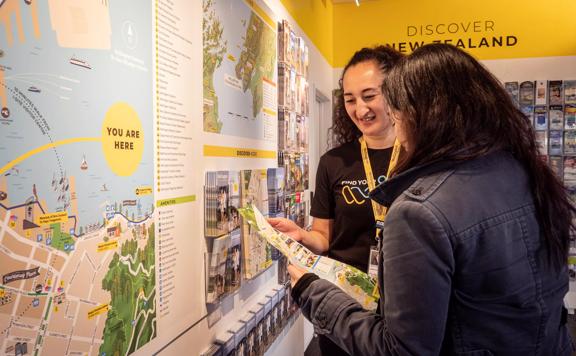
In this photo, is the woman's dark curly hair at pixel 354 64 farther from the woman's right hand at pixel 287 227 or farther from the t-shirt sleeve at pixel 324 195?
the woman's right hand at pixel 287 227

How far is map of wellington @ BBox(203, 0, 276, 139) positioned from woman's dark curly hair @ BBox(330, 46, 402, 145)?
0.47 metres

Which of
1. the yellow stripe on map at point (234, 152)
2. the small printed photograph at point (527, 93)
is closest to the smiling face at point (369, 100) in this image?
the yellow stripe on map at point (234, 152)

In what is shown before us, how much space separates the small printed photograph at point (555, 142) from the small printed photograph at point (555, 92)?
1.14 feet

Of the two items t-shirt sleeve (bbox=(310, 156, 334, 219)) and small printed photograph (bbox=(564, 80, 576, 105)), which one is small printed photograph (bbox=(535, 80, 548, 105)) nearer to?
small printed photograph (bbox=(564, 80, 576, 105))

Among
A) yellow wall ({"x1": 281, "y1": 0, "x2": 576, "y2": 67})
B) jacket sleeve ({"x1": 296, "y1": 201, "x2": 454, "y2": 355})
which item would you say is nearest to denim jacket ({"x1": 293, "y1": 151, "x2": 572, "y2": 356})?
jacket sleeve ({"x1": 296, "y1": 201, "x2": 454, "y2": 355})

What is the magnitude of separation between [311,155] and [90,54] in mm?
3257

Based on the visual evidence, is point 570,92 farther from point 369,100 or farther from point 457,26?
point 369,100

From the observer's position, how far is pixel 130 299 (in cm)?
130

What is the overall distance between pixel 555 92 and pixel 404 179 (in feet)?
15.8

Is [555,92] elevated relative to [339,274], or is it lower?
elevated

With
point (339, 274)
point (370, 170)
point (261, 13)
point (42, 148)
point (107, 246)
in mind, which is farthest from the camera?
point (261, 13)

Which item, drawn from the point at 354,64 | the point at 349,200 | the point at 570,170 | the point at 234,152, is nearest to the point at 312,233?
the point at 349,200

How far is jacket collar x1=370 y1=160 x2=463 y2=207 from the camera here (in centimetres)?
95

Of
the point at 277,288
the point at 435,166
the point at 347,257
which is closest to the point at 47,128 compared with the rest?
the point at 435,166
